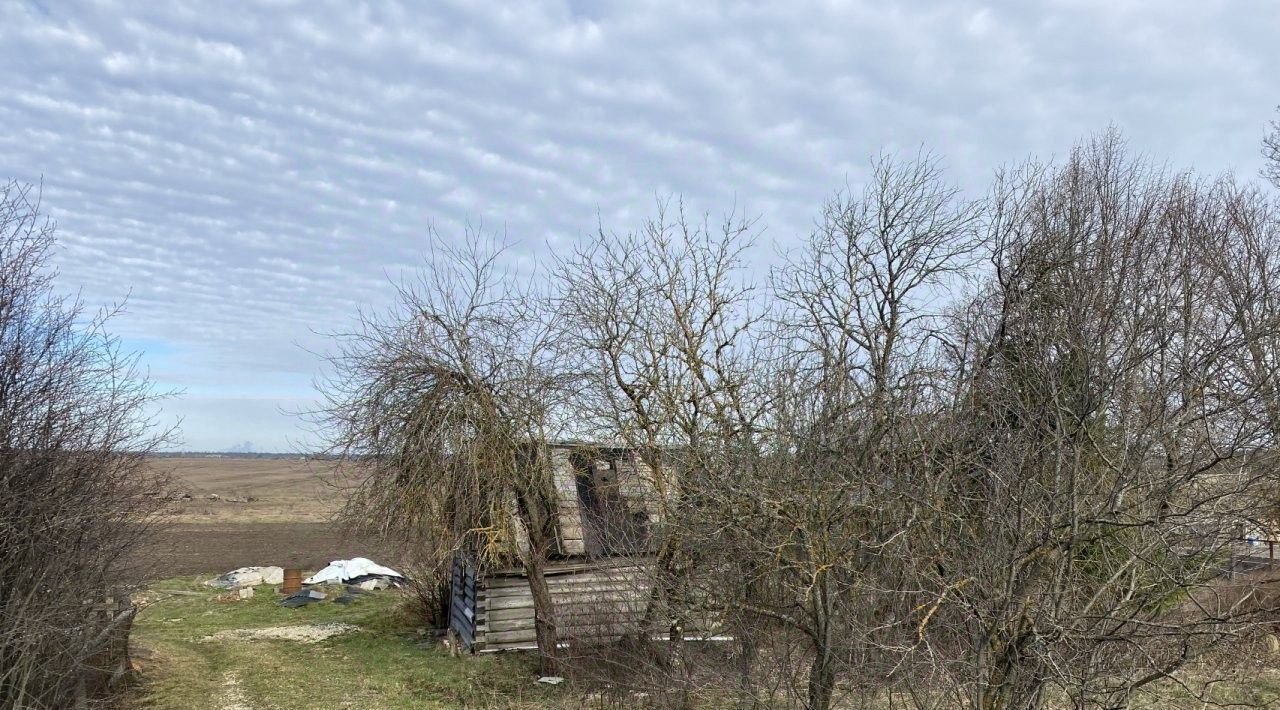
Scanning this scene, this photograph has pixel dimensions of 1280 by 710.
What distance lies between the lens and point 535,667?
13.6 m

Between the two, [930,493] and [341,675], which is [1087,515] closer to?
[930,493]

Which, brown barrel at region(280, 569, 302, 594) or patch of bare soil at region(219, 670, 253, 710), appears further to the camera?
brown barrel at region(280, 569, 302, 594)

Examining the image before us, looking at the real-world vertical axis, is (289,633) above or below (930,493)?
below

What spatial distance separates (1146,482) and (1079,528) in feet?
1.55

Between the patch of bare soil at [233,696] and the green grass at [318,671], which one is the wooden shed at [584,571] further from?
the patch of bare soil at [233,696]

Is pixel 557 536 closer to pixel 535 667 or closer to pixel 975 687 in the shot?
pixel 535 667

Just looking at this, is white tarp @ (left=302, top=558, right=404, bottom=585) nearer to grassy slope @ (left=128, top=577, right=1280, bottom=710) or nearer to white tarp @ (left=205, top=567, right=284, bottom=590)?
white tarp @ (left=205, top=567, right=284, bottom=590)

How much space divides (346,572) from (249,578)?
107 inches

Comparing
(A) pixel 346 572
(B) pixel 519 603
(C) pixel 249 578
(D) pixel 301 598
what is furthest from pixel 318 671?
(C) pixel 249 578

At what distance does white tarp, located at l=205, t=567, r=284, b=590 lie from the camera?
2350cm


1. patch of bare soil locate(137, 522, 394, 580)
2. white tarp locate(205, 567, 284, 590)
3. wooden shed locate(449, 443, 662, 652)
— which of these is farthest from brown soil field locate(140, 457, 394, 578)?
wooden shed locate(449, 443, 662, 652)

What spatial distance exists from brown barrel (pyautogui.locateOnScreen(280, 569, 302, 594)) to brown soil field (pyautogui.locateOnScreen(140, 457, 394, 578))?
1574mm

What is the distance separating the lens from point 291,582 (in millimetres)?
22141

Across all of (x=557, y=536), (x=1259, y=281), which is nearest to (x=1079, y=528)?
(x=557, y=536)
